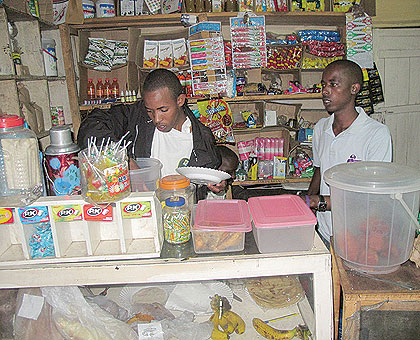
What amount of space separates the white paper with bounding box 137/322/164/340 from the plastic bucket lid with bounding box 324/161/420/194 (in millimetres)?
866

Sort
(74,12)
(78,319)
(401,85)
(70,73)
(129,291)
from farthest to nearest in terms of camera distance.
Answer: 1. (401,85)
2. (70,73)
3. (74,12)
4. (129,291)
5. (78,319)

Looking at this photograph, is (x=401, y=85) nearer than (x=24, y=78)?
No

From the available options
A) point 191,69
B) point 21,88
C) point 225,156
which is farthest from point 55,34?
point 225,156

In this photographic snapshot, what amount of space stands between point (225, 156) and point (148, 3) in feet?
6.50

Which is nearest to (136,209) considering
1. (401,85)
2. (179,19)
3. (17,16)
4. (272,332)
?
(272,332)

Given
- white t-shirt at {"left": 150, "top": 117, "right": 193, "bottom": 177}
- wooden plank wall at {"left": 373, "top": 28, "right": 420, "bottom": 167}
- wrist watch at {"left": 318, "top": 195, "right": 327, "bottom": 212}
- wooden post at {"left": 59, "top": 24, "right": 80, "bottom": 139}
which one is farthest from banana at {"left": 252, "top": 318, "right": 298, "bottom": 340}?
wooden plank wall at {"left": 373, "top": 28, "right": 420, "bottom": 167}

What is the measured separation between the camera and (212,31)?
340 cm

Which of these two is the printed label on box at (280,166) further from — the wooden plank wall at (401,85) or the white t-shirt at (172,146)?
the white t-shirt at (172,146)

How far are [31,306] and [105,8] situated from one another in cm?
319

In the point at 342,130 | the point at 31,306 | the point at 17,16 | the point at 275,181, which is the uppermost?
the point at 17,16

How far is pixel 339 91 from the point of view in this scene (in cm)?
227

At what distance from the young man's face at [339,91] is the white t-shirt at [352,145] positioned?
10 centimetres

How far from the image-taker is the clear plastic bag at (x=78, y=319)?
4.04 ft

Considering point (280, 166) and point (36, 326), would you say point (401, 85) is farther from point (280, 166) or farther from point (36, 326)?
point (36, 326)
